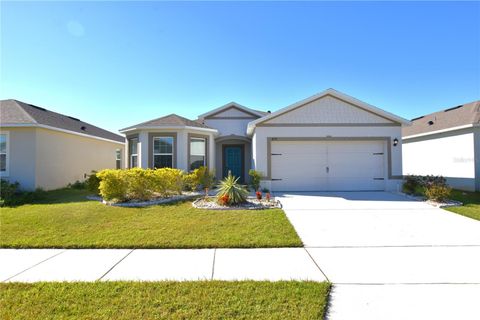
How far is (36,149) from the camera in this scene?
11.1 meters

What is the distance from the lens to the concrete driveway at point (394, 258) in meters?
2.91

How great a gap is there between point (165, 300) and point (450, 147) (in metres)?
16.7

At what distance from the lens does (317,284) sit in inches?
132

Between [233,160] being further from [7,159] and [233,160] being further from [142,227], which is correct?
[7,159]

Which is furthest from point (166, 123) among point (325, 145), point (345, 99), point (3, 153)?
point (345, 99)

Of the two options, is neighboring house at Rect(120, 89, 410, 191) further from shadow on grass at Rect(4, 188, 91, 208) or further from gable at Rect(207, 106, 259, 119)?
gable at Rect(207, 106, 259, 119)

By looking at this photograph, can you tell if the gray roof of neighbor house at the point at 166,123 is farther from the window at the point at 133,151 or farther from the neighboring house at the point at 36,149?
the neighboring house at the point at 36,149

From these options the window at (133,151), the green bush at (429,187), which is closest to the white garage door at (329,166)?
the green bush at (429,187)

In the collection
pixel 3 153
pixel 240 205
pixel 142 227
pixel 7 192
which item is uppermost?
pixel 3 153

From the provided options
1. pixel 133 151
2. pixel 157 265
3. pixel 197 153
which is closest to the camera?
pixel 157 265

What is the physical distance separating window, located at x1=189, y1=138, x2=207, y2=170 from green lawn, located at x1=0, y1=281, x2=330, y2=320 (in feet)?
31.0

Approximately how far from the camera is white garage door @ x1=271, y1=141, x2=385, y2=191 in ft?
38.9

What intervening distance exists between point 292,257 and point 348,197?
6.87m

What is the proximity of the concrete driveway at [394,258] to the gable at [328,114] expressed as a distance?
509 cm
